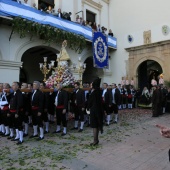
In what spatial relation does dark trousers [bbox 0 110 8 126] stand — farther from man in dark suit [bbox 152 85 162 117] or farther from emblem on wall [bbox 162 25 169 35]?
emblem on wall [bbox 162 25 169 35]

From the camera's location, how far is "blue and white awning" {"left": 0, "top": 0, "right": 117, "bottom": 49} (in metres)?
11.0

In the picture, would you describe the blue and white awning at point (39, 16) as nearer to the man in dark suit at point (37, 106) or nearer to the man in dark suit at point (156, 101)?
the man in dark suit at point (37, 106)

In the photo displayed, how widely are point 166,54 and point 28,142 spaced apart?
13246mm

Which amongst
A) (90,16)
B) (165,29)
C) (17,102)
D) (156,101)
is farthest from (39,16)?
(165,29)

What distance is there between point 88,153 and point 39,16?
31.6 feet

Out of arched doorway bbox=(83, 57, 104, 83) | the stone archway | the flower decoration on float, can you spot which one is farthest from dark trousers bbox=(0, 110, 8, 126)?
the stone archway

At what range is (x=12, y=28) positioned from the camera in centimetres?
1180

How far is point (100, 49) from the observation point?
16.4 meters

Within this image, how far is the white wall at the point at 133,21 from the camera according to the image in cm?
1669

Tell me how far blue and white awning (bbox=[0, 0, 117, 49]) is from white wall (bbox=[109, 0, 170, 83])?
4.21 m

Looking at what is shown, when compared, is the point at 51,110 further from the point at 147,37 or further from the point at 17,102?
the point at 147,37

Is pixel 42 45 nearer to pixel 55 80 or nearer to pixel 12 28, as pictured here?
pixel 12 28

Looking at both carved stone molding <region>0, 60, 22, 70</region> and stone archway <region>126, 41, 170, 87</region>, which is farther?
stone archway <region>126, 41, 170, 87</region>

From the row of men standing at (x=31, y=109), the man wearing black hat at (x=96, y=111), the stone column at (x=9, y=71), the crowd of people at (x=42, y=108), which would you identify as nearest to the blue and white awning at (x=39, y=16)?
the stone column at (x=9, y=71)
